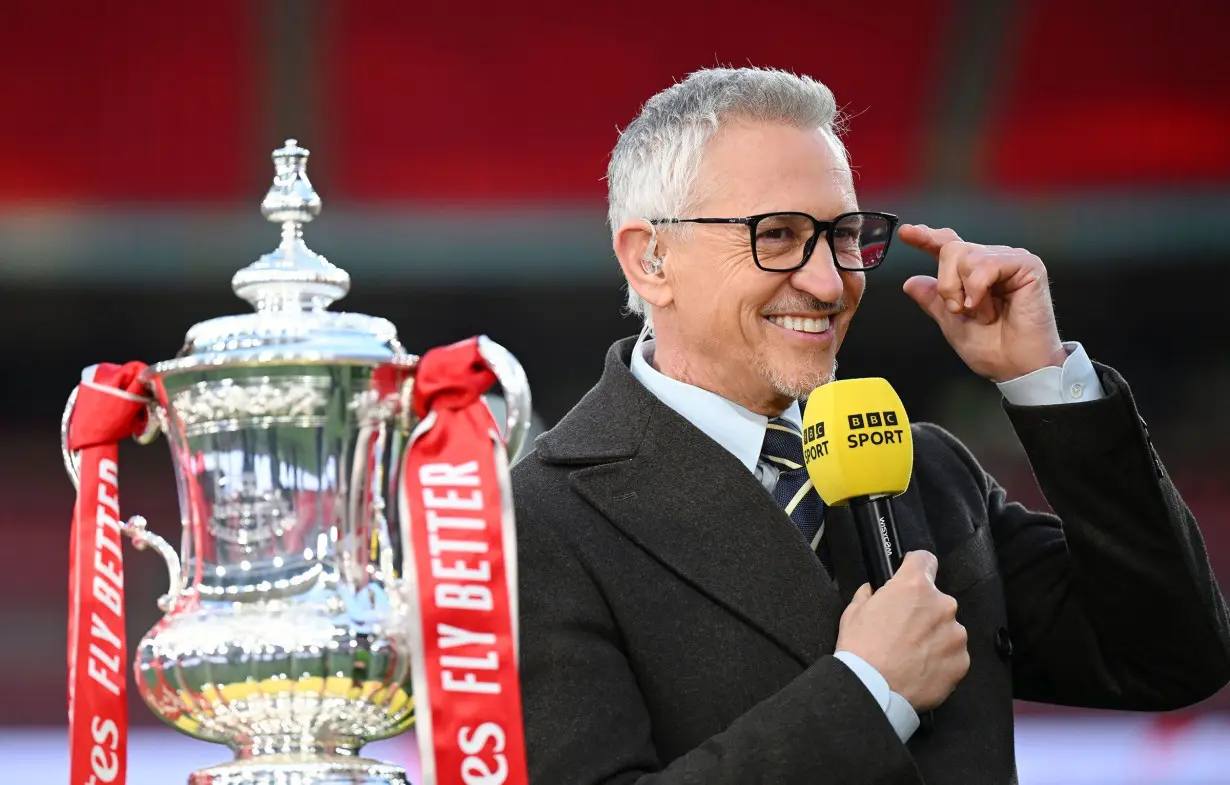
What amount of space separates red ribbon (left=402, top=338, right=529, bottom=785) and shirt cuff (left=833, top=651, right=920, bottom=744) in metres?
0.40

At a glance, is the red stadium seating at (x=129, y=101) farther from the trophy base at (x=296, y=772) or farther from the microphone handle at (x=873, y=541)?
the trophy base at (x=296, y=772)

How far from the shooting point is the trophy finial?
106 cm

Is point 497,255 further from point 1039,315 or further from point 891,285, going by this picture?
point 1039,315

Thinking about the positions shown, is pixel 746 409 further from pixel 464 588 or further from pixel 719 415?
pixel 464 588

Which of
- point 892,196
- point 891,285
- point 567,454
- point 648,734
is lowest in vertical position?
point 648,734

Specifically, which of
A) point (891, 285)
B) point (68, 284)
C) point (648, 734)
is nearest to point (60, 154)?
point (68, 284)

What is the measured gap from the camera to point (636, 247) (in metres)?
1.71

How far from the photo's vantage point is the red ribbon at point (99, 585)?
1030 millimetres

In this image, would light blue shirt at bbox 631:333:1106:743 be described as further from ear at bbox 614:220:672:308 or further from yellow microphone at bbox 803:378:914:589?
yellow microphone at bbox 803:378:914:589

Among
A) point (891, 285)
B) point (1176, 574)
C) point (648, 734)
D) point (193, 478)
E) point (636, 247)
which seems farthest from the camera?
point (891, 285)

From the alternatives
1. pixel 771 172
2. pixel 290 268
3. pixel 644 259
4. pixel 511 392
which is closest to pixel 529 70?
pixel 644 259

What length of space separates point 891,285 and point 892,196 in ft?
2.07

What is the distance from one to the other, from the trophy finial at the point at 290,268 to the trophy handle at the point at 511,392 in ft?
0.42

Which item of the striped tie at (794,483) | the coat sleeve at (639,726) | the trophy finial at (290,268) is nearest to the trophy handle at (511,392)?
the trophy finial at (290,268)
